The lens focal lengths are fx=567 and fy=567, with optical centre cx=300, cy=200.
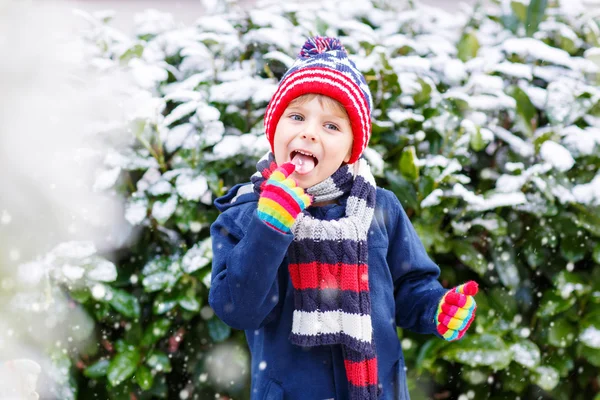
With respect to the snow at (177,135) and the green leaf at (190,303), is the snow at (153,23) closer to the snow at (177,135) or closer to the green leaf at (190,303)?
the snow at (177,135)

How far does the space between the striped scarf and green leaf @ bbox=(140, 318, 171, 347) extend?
37.2 inches

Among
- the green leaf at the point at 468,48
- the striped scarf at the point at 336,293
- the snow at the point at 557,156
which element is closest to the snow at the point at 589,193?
the snow at the point at 557,156

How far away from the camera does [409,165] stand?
2.24 meters

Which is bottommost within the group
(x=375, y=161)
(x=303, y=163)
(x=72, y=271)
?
(x=72, y=271)

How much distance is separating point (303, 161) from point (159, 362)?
48.5 inches

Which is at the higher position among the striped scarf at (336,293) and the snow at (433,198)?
the striped scarf at (336,293)

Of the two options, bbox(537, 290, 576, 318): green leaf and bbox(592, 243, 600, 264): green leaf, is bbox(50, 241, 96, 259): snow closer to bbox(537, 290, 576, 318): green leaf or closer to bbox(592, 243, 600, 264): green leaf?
bbox(537, 290, 576, 318): green leaf

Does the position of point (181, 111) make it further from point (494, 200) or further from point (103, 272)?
point (494, 200)

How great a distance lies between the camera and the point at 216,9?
121 inches

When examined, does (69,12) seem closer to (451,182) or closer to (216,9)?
(216,9)

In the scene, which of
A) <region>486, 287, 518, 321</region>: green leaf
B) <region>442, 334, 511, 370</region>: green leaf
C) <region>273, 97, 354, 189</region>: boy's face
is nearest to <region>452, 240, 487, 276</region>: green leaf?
<region>486, 287, 518, 321</region>: green leaf

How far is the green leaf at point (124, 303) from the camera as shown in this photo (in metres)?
2.23

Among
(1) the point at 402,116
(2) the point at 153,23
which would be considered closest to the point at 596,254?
(1) the point at 402,116

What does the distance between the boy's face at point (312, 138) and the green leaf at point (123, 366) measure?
1.19m
